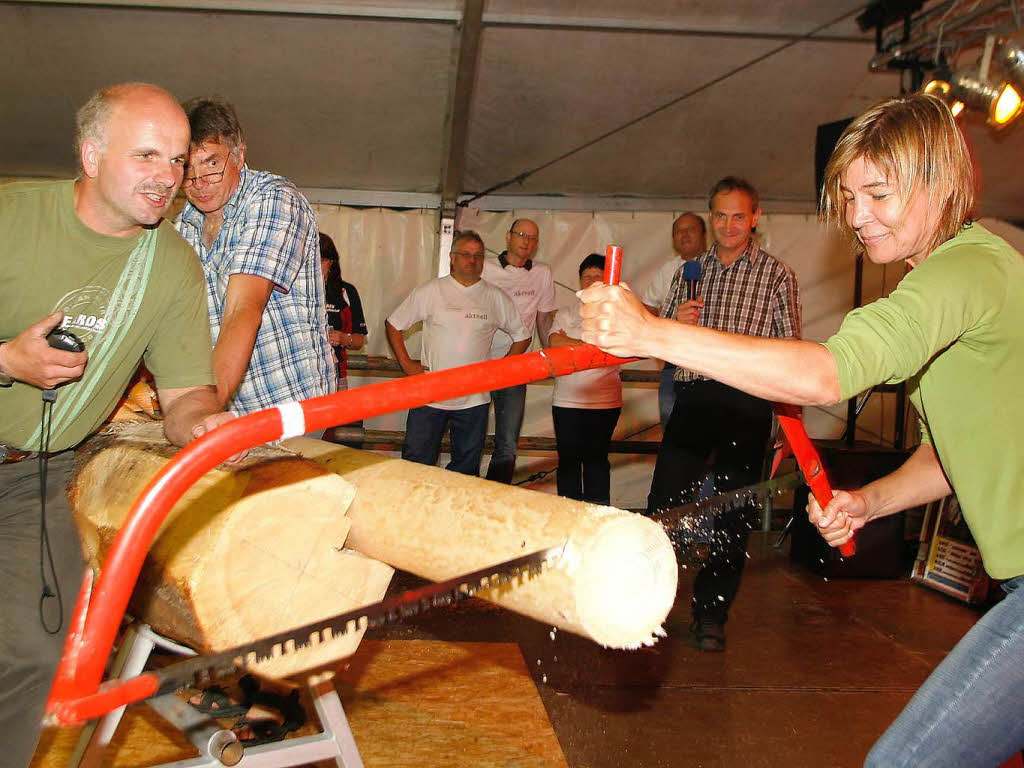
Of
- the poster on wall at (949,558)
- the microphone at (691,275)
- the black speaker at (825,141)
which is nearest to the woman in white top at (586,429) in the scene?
the microphone at (691,275)

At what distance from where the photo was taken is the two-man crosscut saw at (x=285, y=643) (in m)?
1.47

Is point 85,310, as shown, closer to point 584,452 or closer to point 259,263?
point 259,263

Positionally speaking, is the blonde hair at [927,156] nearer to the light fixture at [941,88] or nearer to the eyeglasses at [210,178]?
the eyeglasses at [210,178]

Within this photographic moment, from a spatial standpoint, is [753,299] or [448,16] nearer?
[753,299]

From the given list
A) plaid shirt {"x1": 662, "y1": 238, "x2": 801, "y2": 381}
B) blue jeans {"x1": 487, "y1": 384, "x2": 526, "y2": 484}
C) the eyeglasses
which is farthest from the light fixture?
the eyeglasses

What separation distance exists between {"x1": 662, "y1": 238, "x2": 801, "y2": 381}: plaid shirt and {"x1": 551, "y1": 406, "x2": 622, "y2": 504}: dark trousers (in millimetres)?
1590

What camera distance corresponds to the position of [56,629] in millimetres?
2039

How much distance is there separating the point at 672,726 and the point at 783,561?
3.29 m

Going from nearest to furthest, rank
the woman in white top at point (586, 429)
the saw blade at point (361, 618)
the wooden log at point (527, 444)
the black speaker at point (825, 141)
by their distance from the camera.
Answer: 1. the saw blade at point (361, 618)
2. the black speaker at point (825, 141)
3. the woman in white top at point (586, 429)
4. the wooden log at point (527, 444)

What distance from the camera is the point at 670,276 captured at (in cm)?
607

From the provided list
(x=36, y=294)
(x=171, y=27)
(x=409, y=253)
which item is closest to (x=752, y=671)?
(x=36, y=294)

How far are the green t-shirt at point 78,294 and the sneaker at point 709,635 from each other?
3.26 metres

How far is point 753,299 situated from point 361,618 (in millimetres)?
3241

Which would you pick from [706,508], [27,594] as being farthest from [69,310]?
[706,508]
